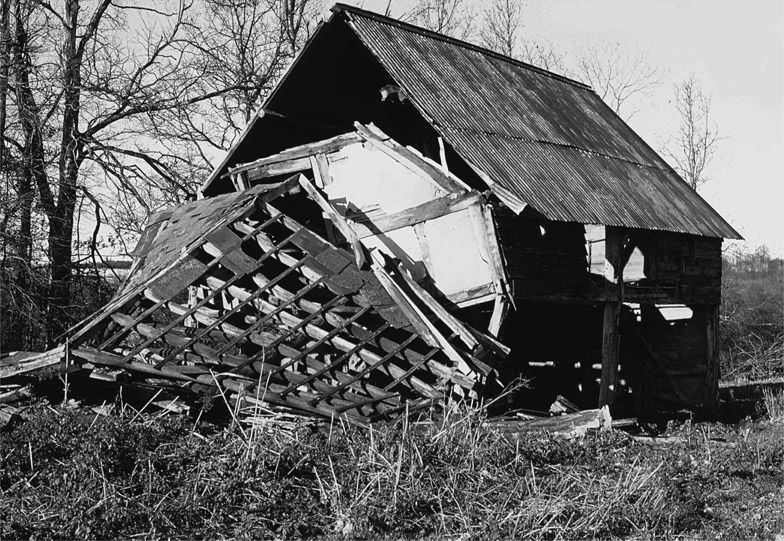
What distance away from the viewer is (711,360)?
612 inches

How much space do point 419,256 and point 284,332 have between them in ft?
7.83

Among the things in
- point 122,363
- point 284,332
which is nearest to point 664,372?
point 284,332

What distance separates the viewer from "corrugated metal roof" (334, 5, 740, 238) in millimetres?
10875

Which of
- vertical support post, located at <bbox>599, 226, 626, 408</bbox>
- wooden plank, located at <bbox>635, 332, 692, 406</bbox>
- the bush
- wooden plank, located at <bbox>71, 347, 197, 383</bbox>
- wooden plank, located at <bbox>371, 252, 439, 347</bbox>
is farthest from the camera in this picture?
the bush

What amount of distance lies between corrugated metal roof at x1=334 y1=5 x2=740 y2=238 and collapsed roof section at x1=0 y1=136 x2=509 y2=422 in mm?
839

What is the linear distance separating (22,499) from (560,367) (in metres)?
10.1

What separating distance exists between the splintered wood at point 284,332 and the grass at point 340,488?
1016 mm

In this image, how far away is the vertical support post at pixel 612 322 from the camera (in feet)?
40.4

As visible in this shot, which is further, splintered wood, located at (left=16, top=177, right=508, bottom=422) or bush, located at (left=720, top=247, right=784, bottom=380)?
bush, located at (left=720, top=247, right=784, bottom=380)

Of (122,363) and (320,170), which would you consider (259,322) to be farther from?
(320,170)

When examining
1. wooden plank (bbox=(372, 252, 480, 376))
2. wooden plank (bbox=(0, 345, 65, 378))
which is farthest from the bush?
wooden plank (bbox=(0, 345, 65, 378))

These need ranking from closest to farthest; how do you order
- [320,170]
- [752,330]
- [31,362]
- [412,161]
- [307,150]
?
1. [31,362]
2. [412,161]
3. [320,170]
4. [307,150]
5. [752,330]

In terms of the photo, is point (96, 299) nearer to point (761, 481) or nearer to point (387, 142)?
point (387, 142)

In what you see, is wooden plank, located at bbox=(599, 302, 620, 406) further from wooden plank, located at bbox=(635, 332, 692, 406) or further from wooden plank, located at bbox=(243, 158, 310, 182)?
wooden plank, located at bbox=(243, 158, 310, 182)
